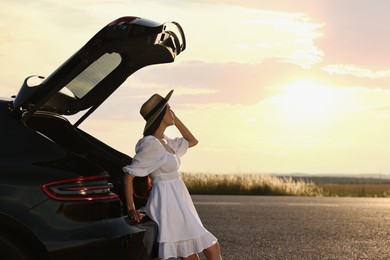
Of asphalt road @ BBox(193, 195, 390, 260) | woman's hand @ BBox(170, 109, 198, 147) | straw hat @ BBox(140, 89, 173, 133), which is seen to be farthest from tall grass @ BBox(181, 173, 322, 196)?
straw hat @ BBox(140, 89, 173, 133)

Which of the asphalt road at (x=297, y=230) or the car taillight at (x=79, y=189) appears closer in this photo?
the car taillight at (x=79, y=189)

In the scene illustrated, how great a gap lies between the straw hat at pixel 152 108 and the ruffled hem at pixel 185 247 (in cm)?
92

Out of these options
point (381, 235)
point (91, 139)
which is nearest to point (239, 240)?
point (381, 235)

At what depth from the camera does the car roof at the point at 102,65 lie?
506cm

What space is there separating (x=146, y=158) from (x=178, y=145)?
0.61 metres

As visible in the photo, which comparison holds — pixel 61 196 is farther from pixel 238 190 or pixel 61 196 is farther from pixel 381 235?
pixel 238 190

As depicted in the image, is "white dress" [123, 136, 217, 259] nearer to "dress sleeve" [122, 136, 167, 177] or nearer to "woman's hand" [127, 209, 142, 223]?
"dress sleeve" [122, 136, 167, 177]

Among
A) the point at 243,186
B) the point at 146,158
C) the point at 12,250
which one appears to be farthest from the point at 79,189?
the point at 243,186

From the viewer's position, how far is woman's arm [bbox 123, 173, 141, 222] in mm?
5527

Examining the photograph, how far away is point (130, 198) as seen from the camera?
5621 mm

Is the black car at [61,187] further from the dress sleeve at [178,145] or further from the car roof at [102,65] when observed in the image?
the dress sleeve at [178,145]

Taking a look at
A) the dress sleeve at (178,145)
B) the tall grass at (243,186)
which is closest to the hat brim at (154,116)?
the dress sleeve at (178,145)

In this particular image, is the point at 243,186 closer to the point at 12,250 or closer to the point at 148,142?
the point at 148,142

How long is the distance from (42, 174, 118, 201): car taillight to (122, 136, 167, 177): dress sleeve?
2.37ft
